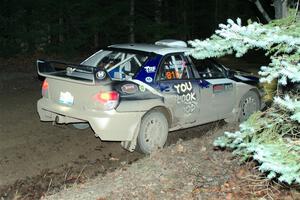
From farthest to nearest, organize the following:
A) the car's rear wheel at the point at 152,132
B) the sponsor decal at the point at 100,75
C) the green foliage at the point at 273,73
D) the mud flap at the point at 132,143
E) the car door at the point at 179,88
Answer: the car door at the point at 179,88
the car's rear wheel at the point at 152,132
the mud flap at the point at 132,143
the sponsor decal at the point at 100,75
the green foliage at the point at 273,73

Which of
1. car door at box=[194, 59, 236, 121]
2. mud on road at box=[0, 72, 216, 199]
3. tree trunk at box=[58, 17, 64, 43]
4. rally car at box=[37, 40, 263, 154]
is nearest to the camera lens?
mud on road at box=[0, 72, 216, 199]

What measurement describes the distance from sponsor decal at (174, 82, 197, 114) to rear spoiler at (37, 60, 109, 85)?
1391 mm

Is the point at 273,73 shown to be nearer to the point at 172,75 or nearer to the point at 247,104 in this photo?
the point at 172,75

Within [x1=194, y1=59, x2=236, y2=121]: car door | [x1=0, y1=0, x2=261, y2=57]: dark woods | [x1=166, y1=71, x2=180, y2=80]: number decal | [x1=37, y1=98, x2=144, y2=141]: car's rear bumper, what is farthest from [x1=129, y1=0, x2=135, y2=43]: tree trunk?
[x1=37, y1=98, x2=144, y2=141]: car's rear bumper

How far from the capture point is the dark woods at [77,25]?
1855cm

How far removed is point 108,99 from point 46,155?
132cm

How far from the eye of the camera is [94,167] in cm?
691

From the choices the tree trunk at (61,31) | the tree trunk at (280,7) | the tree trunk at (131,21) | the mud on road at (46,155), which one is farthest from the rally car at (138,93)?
the tree trunk at (131,21)

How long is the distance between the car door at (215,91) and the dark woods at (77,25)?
6809mm

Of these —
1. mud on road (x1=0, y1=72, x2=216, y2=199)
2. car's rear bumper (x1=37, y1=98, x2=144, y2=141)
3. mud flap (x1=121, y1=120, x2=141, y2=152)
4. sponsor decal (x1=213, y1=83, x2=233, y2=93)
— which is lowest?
mud on road (x1=0, y1=72, x2=216, y2=199)

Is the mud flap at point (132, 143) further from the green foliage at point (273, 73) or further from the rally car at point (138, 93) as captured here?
the green foliage at point (273, 73)

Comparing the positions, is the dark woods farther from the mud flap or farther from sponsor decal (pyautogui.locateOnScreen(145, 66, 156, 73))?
the mud flap

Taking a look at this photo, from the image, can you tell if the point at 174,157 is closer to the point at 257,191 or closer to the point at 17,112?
the point at 257,191

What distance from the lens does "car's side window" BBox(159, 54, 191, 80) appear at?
7.60 m
